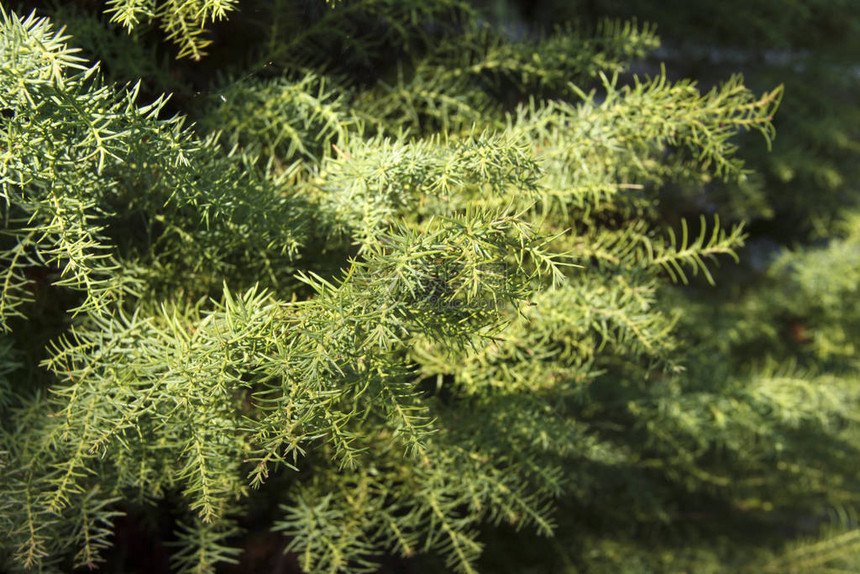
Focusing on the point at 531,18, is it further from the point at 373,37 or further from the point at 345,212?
the point at 345,212

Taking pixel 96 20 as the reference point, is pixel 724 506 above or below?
below

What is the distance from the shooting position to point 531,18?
499 millimetres

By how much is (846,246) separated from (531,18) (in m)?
0.28

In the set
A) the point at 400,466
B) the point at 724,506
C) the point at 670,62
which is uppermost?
the point at 670,62

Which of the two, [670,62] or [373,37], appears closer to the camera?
[373,37]

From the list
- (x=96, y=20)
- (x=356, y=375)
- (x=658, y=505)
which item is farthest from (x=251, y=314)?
(x=658, y=505)

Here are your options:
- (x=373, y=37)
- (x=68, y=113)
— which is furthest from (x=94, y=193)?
(x=373, y=37)

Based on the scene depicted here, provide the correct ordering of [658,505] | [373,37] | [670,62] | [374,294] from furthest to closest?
1. [670,62]
2. [658,505]
3. [373,37]
4. [374,294]

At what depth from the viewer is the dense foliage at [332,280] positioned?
20cm

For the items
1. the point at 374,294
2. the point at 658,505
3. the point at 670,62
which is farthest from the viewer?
the point at 670,62

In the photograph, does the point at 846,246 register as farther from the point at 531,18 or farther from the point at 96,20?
the point at 96,20

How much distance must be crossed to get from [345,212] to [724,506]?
1.32 feet

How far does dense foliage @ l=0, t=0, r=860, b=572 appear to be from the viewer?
0.65 feet

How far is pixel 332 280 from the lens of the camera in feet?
0.88
